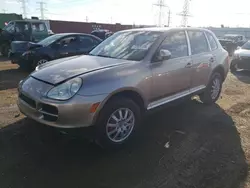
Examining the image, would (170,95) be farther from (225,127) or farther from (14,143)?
(14,143)

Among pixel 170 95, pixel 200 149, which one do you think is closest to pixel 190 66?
pixel 170 95

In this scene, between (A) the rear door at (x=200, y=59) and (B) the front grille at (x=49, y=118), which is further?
(A) the rear door at (x=200, y=59)

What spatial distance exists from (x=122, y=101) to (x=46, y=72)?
1178 mm

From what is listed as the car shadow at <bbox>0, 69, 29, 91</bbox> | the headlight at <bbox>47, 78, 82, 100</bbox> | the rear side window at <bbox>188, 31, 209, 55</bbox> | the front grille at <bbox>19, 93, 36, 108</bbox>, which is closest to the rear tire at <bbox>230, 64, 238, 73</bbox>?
the rear side window at <bbox>188, 31, 209, 55</bbox>

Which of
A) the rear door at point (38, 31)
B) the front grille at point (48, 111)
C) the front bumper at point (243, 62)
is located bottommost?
Result: the front bumper at point (243, 62)

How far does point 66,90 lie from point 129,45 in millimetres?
1632

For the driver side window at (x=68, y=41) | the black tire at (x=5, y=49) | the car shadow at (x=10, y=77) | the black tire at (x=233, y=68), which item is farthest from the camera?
the black tire at (x=5, y=49)

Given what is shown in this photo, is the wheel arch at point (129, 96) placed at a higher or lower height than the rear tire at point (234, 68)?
higher

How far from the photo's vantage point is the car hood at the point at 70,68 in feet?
10.6

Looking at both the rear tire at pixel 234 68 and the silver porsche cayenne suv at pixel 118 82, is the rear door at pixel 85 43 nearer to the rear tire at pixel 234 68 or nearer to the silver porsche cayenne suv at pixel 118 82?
the silver porsche cayenne suv at pixel 118 82

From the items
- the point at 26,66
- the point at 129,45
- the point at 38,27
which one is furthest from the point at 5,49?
the point at 129,45

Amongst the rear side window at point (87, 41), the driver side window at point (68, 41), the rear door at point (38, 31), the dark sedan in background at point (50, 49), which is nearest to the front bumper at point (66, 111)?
the dark sedan in background at point (50, 49)

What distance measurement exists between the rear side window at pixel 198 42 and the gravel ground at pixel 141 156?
136 cm

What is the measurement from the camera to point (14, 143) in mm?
3531
